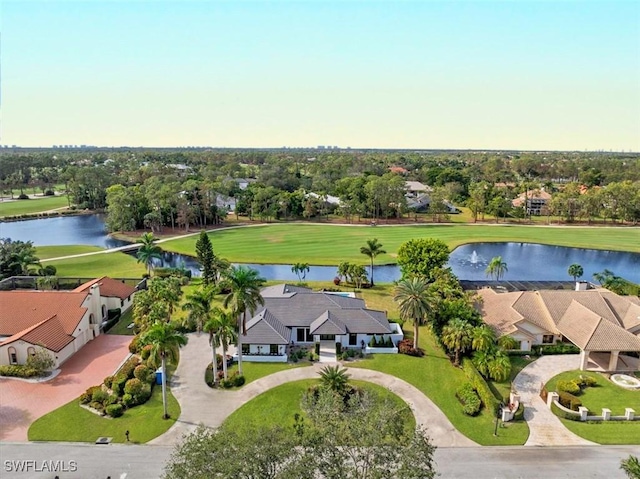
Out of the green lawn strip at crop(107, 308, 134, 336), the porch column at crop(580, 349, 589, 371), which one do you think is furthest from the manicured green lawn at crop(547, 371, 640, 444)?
the green lawn strip at crop(107, 308, 134, 336)

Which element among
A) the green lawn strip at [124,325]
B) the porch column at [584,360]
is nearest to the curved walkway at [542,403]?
the porch column at [584,360]

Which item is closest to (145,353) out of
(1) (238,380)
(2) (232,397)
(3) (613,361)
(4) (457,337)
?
(1) (238,380)

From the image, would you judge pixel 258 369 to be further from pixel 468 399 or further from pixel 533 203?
pixel 533 203

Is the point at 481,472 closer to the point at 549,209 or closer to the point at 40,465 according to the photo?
the point at 40,465

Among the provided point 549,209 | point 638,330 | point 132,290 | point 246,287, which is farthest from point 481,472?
point 549,209

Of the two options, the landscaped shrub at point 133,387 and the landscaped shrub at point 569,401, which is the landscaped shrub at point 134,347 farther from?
the landscaped shrub at point 569,401
